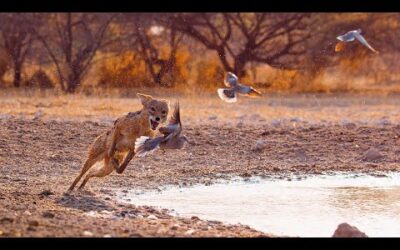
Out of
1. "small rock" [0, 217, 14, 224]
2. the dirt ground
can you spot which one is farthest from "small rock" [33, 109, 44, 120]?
"small rock" [0, 217, 14, 224]

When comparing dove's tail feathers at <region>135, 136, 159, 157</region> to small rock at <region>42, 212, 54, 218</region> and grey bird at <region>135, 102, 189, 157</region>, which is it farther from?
small rock at <region>42, 212, 54, 218</region>

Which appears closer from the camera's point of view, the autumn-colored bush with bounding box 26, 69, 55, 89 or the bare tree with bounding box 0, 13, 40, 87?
the autumn-colored bush with bounding box 26, 69, 55, 89

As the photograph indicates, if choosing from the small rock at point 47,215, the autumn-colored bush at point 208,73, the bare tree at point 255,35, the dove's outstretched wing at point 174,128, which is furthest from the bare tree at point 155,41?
the small rock at point 47,215

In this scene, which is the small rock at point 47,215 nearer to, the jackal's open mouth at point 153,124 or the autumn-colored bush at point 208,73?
the jackal's open mouth at point 153,124

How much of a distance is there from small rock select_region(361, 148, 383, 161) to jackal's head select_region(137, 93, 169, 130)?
3.88 metres

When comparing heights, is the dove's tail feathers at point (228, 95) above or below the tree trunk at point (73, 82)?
above

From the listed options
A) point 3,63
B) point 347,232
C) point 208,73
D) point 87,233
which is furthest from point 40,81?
point 347,232

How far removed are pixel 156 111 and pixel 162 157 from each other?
2.87 meters

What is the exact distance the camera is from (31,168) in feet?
38.5

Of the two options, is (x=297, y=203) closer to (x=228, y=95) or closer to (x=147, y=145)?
(x=228, y=95)

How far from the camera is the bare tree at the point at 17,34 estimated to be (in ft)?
81.1

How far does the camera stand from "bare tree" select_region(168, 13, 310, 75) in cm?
2547

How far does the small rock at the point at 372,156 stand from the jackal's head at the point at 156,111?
3.88m

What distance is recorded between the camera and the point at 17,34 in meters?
25.0
